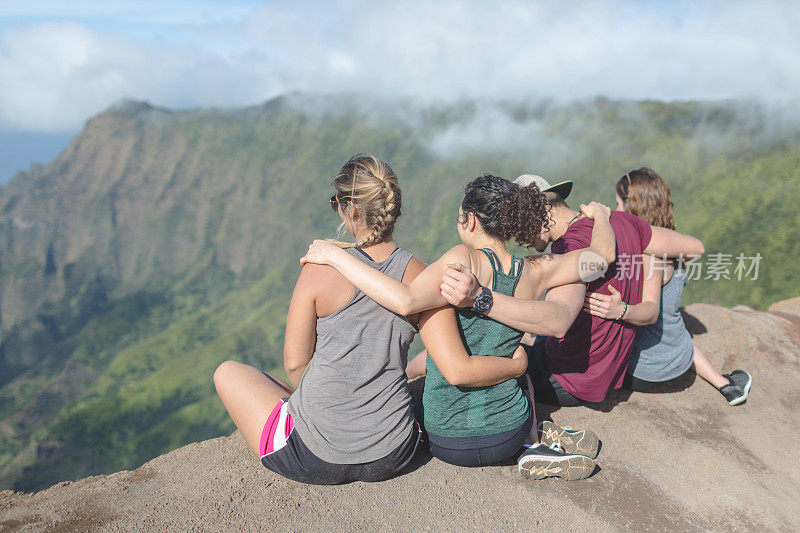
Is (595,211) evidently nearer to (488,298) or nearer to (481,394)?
(488,298)

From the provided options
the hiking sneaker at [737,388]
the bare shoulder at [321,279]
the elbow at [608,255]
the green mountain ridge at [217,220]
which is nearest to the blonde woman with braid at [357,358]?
the bare shoulder at [321,279]

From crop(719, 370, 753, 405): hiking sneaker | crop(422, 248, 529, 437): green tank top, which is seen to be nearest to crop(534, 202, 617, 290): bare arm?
crop(422, 248, 529, 437): green tank top

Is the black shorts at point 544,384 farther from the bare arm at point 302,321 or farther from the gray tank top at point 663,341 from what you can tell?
the bare arm at point 302,321

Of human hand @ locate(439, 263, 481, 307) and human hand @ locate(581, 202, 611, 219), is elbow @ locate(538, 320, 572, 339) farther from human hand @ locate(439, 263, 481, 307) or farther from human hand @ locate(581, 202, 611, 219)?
human hand @ locate(581, 202, 611, 219)

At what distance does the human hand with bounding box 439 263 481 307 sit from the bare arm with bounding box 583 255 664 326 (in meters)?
1.71

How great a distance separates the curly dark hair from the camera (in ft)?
10.8

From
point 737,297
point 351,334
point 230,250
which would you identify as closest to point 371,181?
point 351,334

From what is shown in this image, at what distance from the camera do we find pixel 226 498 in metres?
3.69

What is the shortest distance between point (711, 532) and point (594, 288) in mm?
1917

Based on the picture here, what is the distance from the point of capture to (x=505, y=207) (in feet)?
10.8

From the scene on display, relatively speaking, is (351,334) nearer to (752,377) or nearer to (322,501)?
(322,501)

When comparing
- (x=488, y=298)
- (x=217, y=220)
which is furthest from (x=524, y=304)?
(x=217, y=220)

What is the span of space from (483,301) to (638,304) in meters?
2.10

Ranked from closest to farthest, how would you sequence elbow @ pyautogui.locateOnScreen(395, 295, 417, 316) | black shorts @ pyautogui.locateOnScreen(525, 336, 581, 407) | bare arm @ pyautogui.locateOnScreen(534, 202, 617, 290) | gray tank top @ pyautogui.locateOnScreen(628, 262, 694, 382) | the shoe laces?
elbow @ pyautogui.locateOnScreen(395, 295, 417, 316), bare arm @ pyautogui.locateOnScreen(534, 202, 617, 290), the shoe laces, black shorts @ pyautogui.locateOnScreen(525, 336, 581, 407), gray tank top @ pyautogui.locateOnScreen(628, 262, 694, 382)
